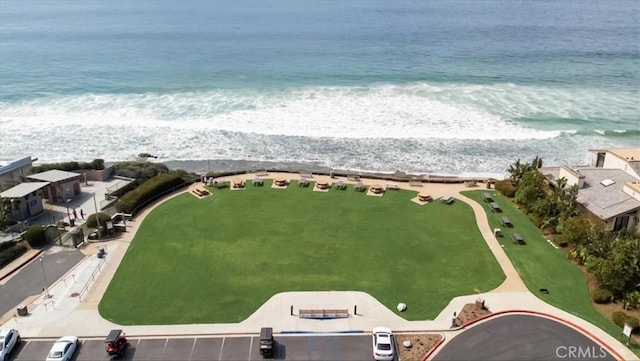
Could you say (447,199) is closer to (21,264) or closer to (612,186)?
(612,186)

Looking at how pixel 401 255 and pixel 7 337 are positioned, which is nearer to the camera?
pixel 7 337

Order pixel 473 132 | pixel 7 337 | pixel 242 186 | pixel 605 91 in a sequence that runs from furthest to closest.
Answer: pixel 605 91 → pixel 473 132 → pixel 242 186 → pixel 7 337

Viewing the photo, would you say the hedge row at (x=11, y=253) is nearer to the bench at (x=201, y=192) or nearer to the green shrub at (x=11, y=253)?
the green shrub at (x=11, y=253)

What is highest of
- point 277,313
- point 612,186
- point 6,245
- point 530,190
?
point 612,186

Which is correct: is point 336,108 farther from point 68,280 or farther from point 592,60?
point 592,60

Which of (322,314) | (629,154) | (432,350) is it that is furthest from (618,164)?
(322,314)

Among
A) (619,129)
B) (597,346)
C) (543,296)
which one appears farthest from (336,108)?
(597,346)

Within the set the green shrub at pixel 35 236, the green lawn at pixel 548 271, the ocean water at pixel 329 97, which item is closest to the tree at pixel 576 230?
the green lawn at pixel 548 271
